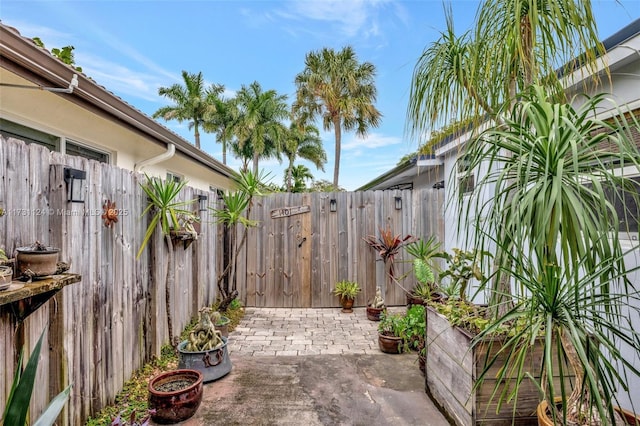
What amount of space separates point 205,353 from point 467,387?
2145 mm

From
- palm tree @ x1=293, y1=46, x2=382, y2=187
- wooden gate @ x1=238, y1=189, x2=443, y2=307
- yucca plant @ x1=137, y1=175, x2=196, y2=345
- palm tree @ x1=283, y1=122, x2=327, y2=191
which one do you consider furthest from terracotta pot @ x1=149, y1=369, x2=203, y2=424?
palm tree @ x1=283, y1=122, x2=327, y2=191

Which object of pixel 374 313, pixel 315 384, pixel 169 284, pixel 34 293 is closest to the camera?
pixel 34 293

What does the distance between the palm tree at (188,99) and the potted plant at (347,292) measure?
63.1 ft

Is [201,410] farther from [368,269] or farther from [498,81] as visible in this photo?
[368,269]

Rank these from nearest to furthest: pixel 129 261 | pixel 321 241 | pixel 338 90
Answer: pixel 129 261 → pixel 321 241 → pixel 338 90

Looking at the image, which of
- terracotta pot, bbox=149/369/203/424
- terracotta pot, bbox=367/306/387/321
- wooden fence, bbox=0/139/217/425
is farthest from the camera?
terracotta pot, bbox=367/306/387/321

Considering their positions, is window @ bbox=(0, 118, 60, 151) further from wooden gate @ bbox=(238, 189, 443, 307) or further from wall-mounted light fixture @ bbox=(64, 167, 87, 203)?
wooden gate @ bbox=(238, 189, 443, 307)

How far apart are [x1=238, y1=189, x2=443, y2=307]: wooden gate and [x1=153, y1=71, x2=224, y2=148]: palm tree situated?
18385 millimetres

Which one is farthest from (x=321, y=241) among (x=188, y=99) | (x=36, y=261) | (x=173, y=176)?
(x=188, y=99)

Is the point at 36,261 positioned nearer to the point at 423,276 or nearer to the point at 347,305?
the point at 423,276

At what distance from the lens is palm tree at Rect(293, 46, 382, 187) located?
1492cm

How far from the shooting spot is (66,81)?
2.55 m

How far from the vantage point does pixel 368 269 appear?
5.57 metres

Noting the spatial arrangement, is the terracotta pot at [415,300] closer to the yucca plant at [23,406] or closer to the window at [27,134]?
the yucca plant at [23,406]
